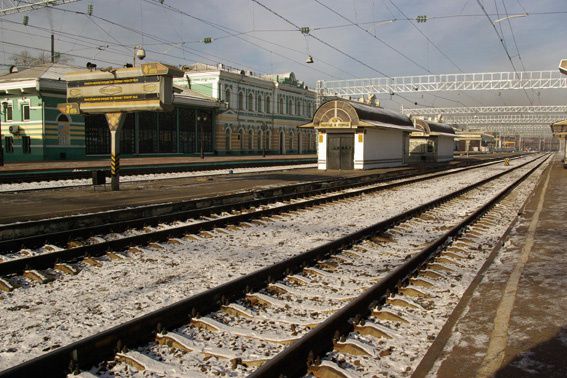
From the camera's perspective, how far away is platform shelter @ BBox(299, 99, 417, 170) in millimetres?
28953

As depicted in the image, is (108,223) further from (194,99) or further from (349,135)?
(194,99)

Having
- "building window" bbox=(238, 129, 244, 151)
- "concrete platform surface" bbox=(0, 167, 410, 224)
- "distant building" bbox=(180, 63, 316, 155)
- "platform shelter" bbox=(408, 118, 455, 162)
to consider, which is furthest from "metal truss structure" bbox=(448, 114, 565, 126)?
"concrete platform surface" bbox=(0, 167, 410, 224)

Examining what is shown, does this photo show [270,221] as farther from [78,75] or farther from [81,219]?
[78,75]

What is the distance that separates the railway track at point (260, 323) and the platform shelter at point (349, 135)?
21681mm

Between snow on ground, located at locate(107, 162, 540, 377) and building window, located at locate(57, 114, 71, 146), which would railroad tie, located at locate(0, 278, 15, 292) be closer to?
snow on ground, located at locate(107, 162, 540, 377)

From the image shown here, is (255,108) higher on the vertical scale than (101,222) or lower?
higher

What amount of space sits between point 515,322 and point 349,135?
1013 inches

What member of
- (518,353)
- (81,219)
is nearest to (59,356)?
(518,353)

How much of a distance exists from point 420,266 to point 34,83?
117 feet

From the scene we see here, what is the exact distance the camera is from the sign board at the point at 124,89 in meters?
16.0

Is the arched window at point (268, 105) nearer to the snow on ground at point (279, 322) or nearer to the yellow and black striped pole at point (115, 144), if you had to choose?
the yellow and black striped pole at point (115, 144)

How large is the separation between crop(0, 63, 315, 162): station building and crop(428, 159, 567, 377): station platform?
33986mm

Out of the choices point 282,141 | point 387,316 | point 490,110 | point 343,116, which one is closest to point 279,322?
point 387,316

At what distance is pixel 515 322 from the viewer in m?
4.84
